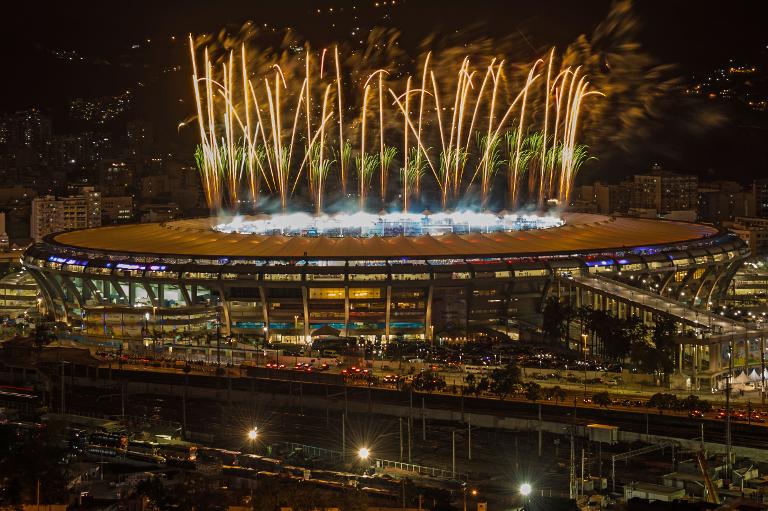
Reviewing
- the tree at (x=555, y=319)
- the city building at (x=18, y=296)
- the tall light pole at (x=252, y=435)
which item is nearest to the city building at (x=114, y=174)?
the city building at (x=18, y=296)

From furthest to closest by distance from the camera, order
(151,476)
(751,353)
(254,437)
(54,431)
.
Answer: (751,353), (254,437), (54,431), (151,476)

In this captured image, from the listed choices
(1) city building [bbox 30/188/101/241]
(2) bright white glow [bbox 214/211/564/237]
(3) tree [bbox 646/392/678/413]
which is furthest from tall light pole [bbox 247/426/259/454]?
(1) city building [bbox 30/188/101/241]

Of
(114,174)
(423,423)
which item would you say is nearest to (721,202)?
(114,174)

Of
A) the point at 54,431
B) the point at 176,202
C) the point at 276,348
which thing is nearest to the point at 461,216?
the point at 276,348

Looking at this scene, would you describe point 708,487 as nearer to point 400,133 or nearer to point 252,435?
point 252,435

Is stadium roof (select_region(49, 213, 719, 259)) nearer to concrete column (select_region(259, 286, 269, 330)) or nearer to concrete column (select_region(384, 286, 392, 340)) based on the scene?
concrete column (select_region(384, 286, 392, 340))

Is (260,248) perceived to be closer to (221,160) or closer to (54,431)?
(221,160)
